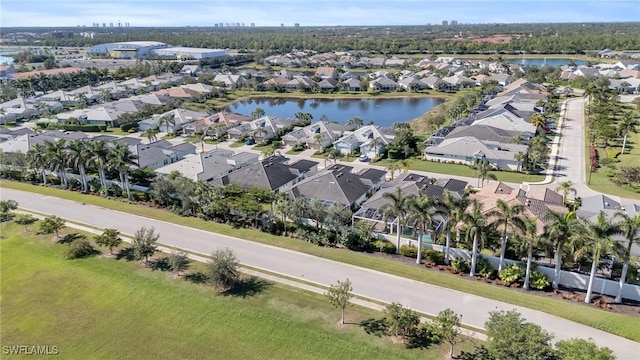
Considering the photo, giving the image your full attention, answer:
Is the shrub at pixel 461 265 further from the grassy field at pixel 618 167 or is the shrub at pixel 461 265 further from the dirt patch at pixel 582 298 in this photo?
the grassy field at pixel 618 167

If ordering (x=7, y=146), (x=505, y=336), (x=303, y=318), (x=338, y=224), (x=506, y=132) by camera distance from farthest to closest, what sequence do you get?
(x=506, y=132) → (x=7, y=146) → (x=338, y=224) → (x=303, y=318) → (x=505, y=336)

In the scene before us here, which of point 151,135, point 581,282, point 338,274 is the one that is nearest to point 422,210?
point 338,274

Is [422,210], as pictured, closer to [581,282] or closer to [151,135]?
[581,282]

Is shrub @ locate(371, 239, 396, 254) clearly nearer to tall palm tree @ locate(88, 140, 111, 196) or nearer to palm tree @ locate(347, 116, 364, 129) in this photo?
tall palm tree @ locate(88, 140, 111, 196)

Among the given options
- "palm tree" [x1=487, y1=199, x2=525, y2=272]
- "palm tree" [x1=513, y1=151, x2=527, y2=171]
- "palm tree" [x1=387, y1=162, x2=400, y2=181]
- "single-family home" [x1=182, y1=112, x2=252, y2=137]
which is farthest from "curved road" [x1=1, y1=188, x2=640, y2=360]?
"single-family home" [x1=182, y1=112, x2=252, y2=137]

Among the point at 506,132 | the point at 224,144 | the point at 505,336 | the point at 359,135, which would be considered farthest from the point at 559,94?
the point at 505,336

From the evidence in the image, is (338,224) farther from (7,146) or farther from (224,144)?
(7,146)

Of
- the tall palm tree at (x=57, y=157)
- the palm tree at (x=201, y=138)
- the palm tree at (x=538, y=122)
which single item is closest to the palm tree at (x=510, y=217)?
the tall palm tree at (x=57, y=157)

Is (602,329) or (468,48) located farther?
(468,48)
